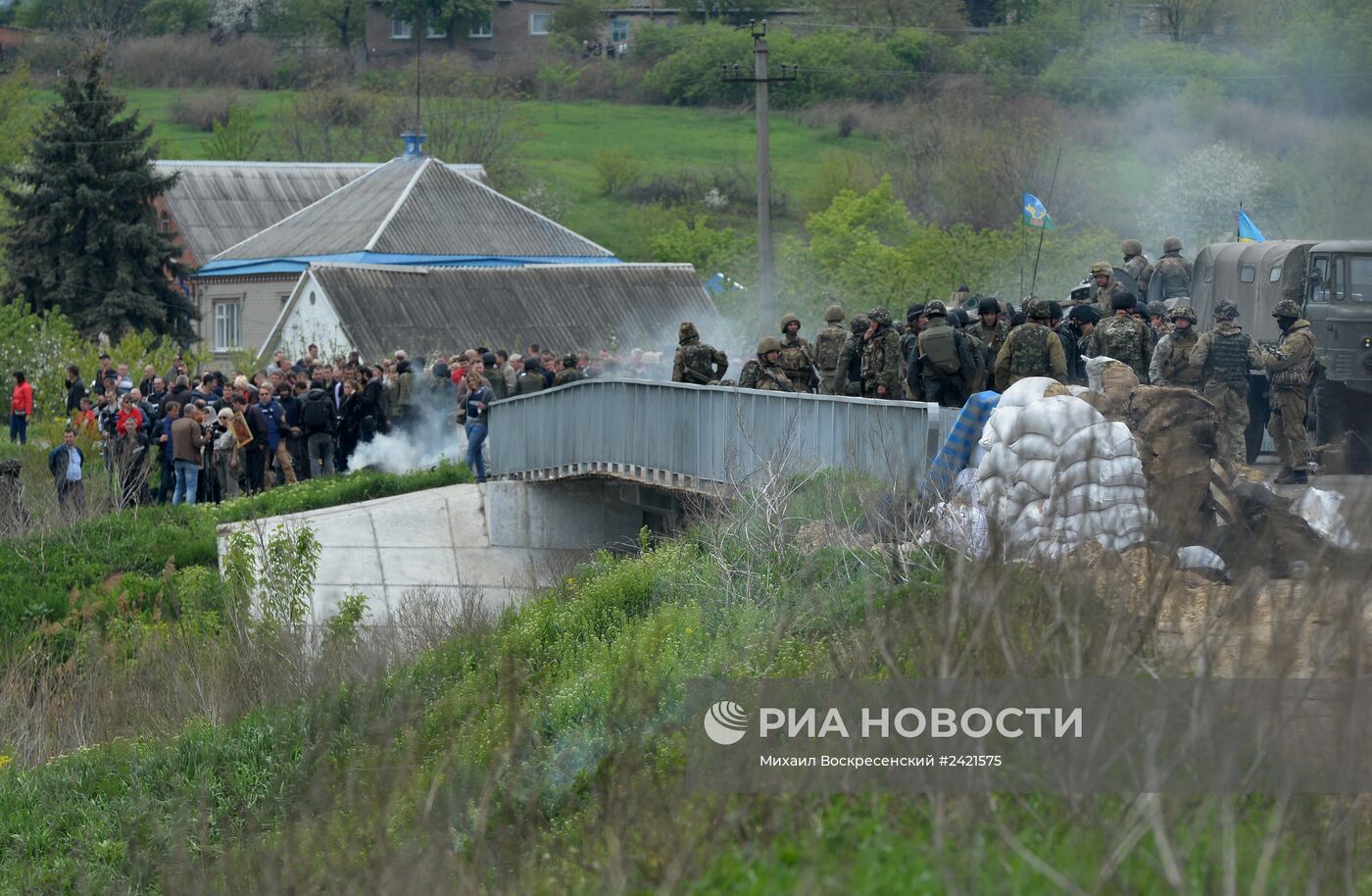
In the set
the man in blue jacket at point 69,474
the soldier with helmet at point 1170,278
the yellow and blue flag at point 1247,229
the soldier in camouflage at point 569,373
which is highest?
the yellow and blue flag at point 1247,229

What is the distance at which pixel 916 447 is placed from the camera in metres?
13.6

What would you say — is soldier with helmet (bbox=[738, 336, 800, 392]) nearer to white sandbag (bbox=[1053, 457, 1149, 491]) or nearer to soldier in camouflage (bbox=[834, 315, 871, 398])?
soldier in camouflage (bbox=[834, 315, 871, 398])

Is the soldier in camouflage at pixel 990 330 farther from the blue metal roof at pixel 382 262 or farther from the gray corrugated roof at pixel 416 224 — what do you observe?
the gray corrugated roof at pixel 416 224

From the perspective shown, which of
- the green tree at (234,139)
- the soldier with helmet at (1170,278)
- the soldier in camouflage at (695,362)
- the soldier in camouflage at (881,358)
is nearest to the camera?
the soldier in camouflage at (881,358)

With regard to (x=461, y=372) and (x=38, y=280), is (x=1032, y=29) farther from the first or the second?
(x=461, y=372)

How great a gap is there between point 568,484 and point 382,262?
26389 millimetres

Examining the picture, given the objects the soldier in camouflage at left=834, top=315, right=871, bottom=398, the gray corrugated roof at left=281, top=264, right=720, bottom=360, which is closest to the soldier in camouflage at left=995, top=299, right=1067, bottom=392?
the soldier in camouflage at left=834, top=315, right=871, bottom=398

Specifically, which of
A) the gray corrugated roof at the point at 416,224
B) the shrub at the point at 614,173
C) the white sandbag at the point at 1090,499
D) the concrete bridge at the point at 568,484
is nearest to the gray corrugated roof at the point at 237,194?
the gray corrugated roof at the point at 416,224

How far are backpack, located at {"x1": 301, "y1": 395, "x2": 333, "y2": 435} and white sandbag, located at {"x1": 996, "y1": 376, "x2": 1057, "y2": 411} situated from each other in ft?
49.5

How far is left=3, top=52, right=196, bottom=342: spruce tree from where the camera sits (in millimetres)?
45344

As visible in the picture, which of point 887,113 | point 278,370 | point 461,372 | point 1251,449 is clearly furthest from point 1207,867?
point 887,113

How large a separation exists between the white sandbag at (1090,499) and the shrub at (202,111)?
77520 mm

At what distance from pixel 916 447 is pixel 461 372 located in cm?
1273

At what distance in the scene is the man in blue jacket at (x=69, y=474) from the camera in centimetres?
2683
